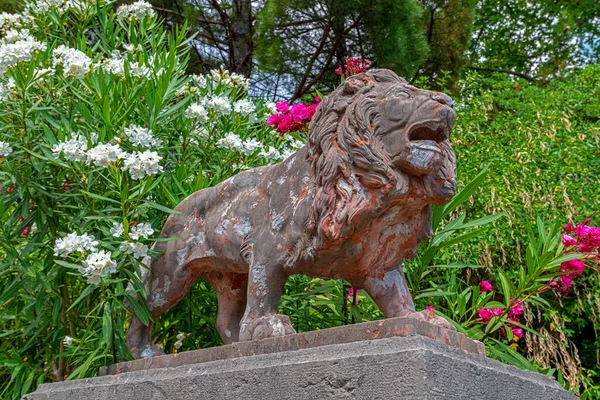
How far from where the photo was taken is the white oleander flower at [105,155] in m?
3.30

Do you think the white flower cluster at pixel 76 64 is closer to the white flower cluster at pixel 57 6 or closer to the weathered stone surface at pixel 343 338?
the white flower cluster at pixel 57 6

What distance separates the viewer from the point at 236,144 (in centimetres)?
419

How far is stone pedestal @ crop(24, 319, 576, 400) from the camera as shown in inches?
85.1

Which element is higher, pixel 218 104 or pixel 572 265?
pixel 218 104

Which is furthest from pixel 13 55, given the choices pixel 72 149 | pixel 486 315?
pixel 486 315

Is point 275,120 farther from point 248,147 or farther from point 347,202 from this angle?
Result: point 347,202

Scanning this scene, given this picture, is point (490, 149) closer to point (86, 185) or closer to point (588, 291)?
point (588, 291)

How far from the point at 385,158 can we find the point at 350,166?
0.40 feet

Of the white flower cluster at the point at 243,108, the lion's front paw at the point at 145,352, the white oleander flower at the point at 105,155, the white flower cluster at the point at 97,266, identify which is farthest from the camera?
the white flower cluster at the point at 243,108

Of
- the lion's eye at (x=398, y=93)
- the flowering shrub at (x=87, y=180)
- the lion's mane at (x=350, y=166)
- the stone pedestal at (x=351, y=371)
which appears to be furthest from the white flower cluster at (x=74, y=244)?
the lion's eye at (x=398, y=93)

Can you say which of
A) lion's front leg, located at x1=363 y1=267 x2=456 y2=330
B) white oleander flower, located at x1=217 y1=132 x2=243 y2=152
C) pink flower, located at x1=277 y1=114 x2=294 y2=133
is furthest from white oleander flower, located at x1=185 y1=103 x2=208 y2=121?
lion's front leg, located at x1=363 y1=267 x2=456 y2=330

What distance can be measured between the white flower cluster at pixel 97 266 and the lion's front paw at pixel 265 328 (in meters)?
0.71

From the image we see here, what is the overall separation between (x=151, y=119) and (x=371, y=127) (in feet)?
4.82

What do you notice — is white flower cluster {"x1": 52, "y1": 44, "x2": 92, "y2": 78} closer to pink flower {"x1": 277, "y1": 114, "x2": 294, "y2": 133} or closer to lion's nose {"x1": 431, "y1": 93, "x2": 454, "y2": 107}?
pink flower {"x1": 277, "y1": 114, "x2": 294, "y2": 133}
